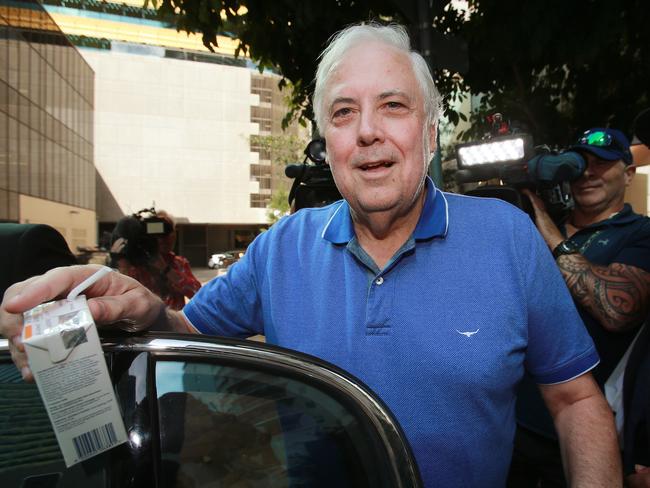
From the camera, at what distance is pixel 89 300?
84 cm

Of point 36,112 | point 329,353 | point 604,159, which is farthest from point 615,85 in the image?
point 36,112

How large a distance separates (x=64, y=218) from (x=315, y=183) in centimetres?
2435

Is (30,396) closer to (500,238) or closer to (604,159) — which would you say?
(500,238)

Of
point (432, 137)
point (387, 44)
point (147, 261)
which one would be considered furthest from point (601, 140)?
point (147, 261)

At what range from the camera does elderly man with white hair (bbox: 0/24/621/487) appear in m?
1.12

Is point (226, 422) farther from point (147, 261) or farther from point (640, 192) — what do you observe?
point (640, 192)

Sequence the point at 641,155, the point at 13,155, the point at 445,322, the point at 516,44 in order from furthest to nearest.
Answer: the point at 13,155 < the point at 641,155 < the point at 516,44 < the point at 445,322

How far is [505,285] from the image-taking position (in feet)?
3.79

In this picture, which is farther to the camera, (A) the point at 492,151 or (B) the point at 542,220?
(A) the point at 492,151

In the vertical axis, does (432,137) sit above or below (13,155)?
below

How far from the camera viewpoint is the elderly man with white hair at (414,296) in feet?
3.68

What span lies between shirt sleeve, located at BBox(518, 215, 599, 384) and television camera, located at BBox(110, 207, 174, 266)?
2.85m

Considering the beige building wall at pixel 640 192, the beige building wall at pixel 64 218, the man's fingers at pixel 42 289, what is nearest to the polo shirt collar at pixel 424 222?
the man's fingers at pixel 42 289

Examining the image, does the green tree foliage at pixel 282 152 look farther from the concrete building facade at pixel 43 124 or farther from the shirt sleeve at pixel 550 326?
the shirt sleeve at pixel 550 326
